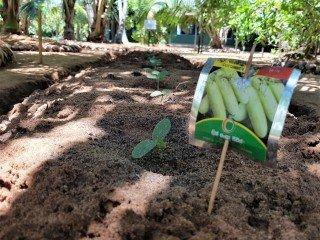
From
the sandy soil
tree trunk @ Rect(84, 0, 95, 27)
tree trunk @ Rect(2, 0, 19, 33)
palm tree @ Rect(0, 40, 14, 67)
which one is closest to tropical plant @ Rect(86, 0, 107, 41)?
tree trunk @ Rect(84, 0, 95, 27)

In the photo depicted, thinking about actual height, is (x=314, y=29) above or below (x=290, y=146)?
above

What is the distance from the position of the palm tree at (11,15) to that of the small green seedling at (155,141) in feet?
43.8

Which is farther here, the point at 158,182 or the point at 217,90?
the point at 158,182

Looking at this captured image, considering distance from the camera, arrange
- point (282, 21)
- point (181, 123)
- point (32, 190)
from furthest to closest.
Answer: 1. point (282, 21)
2. point (181, 123)
3. point (32, 190)

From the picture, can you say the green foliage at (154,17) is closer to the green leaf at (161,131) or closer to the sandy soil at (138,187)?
the sandy soil at (138,187)

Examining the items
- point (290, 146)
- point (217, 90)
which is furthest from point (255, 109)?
point (290, 146)

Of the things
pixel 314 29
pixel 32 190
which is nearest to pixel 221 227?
pixel 32 190

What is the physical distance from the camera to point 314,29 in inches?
221

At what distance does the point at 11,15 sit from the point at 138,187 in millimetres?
14281

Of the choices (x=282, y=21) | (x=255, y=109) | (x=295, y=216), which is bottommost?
(x=295, y=216)

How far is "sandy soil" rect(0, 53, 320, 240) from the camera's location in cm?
229

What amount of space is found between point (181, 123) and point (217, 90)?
191cm

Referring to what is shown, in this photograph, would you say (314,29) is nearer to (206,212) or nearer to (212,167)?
(212,167)

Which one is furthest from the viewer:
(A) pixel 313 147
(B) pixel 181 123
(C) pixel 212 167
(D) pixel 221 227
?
(B) pixel 181 123
